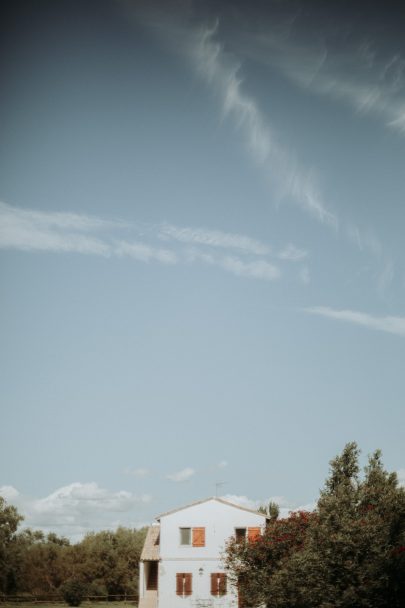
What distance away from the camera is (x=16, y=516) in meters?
70.6

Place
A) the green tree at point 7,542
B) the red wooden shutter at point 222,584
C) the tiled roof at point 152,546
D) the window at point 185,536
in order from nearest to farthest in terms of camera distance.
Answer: the red wooden shutter at point 222,584 < the window at point 185,536 < the tiled roof at point 152,546 < the green tree at point 7,542

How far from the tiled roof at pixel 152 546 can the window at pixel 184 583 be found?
2.05 metres

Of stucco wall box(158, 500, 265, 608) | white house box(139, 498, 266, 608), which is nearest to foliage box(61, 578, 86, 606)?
white house box(139, 498, 266, 608)

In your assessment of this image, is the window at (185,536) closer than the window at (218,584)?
No

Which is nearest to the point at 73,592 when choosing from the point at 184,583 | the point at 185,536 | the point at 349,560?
the point at 184,583

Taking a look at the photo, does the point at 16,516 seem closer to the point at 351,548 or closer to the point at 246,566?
the point at 246,566

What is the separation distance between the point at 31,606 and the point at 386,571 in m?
42.1

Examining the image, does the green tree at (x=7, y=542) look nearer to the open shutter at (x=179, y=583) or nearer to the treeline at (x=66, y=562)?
the treeline at (x=66, y=562)

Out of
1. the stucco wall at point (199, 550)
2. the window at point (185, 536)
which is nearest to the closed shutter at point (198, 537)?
the stucco wall at point (199, 550)

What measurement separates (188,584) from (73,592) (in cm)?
1790

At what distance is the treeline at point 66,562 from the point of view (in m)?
66.4

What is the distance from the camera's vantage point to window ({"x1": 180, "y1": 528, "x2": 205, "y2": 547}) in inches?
1674

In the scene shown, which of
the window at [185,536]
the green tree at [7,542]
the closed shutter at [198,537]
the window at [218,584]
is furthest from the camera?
the green tree at [7,542]

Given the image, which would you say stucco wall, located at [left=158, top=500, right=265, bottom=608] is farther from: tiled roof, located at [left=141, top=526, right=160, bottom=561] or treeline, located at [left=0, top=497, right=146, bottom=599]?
treeline, located at [left=0, top=497, right=146, bottom=599]
